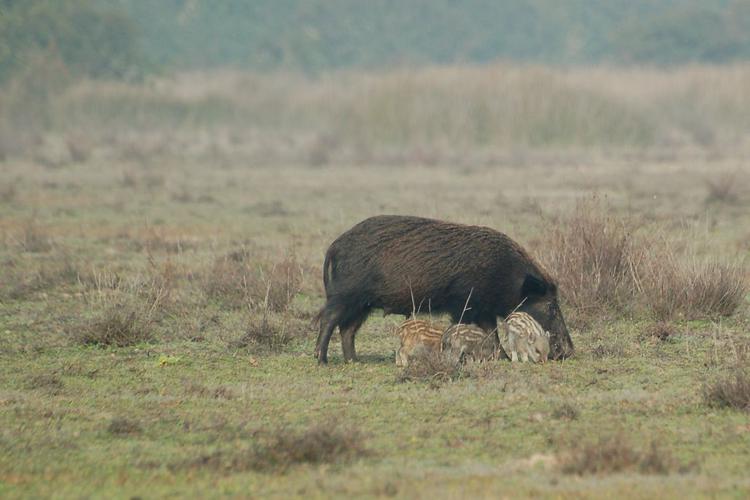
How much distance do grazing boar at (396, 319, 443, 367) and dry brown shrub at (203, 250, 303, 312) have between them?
2.47 m

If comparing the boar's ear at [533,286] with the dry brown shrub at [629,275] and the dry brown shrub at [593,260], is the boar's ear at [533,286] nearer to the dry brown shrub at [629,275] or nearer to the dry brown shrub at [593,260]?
the dry brown shrub at [629,275]

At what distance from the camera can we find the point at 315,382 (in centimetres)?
939

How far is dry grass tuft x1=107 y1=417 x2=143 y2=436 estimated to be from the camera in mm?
7895

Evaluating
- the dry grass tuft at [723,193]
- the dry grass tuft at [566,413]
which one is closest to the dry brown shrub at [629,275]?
the dry grass tuft at [566,413]

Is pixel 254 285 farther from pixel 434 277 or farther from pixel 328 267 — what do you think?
pixel 434 277

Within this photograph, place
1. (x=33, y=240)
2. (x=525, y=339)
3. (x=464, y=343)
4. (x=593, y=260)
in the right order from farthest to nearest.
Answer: (x=33, y=240), (x=593, y=260), (x=525, y=339), (x=464, y=343)

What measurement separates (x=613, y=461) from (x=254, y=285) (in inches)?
253

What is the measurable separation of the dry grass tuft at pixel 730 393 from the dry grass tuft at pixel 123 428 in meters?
3.52

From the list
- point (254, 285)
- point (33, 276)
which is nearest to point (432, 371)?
point (254, 285)

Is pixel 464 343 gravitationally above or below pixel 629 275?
above

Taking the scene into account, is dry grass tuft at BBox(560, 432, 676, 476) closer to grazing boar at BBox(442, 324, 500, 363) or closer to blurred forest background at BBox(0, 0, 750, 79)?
grazing boar at BBox(442, 324, 500, 363)

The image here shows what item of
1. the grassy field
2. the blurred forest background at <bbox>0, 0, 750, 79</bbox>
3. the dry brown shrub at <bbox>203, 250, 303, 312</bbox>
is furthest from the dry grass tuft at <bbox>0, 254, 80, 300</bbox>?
the blurred forest background at <bbox>0, 0, 750, 79</bbox>

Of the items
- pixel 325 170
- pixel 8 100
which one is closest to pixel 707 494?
pixel 325 170

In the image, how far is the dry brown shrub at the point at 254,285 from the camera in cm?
1234
